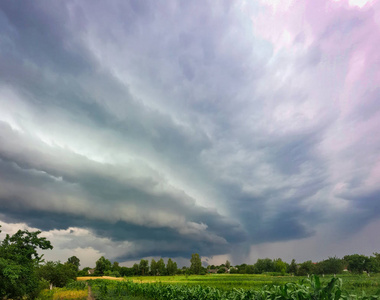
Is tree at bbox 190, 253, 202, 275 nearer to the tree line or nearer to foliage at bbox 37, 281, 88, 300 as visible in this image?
the tree line

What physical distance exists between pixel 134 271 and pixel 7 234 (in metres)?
142

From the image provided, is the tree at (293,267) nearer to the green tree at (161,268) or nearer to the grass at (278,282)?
the grass at (278,282)

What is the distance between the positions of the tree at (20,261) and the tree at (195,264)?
133607mm

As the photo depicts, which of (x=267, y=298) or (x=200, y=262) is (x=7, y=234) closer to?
(x=267, y=298)

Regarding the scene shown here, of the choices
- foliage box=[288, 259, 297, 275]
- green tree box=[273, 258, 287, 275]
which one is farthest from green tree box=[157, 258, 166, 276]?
foliage box=[288, 259, 297, 275]

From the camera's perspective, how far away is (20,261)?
22.5m

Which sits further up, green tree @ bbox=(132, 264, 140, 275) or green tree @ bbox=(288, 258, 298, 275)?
green tree @ bbox=(288, 258, 298, 275)

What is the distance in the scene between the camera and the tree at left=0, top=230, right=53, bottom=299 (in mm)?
19844

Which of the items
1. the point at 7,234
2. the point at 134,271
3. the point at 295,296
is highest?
the point at 7,234

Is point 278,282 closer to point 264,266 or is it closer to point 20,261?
point 20,261

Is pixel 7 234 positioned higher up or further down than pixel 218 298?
higher up

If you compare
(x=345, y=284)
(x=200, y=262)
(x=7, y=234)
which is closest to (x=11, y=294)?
(x=7, y=234)

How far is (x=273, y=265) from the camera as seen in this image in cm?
14538

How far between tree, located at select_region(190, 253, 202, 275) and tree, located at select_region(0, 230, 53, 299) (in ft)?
438
